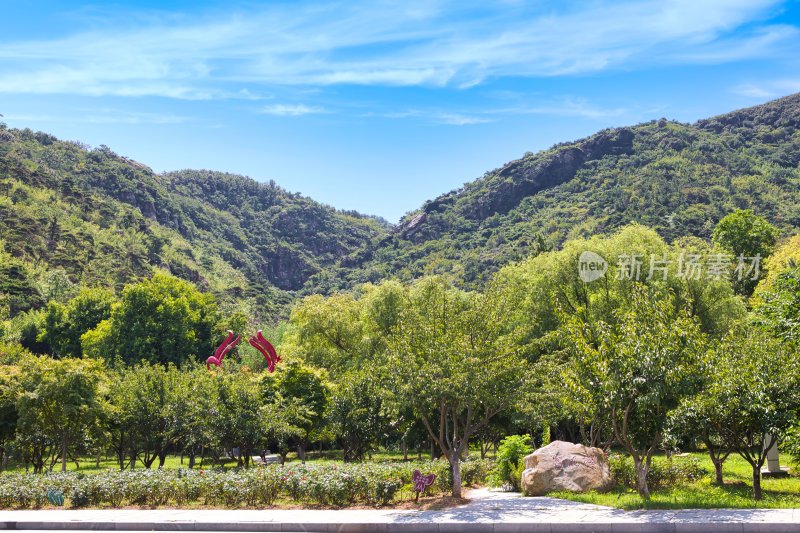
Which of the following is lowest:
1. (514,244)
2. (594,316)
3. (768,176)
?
(594,316)

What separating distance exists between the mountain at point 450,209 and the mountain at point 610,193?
0.38 meters

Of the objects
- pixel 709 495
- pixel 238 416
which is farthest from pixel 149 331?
pixel 709 495

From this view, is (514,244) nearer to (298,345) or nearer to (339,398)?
(298,345)

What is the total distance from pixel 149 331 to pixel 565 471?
5459 cm

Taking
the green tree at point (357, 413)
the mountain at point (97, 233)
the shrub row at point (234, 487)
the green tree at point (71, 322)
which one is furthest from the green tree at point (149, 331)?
the shrub row at point (234, 487)

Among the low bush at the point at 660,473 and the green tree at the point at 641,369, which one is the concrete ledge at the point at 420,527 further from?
the low bush at the point at 660,473

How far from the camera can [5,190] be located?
331 ft

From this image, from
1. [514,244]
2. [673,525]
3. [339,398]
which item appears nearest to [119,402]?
[339,398]

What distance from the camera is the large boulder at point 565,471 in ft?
58.7

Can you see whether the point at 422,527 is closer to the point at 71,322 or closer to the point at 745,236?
the point at 745,236

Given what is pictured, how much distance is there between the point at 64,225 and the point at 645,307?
102 m

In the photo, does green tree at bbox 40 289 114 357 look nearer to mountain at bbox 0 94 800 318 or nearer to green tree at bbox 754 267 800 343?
mountain at bbox 0 94 800 318

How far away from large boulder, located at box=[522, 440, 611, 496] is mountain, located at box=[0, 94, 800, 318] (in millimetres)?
49011

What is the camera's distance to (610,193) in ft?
397
